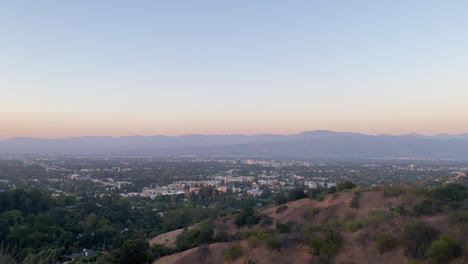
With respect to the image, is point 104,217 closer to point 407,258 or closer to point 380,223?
point 380,223

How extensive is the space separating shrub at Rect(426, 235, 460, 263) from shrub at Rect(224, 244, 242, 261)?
804 centimetres

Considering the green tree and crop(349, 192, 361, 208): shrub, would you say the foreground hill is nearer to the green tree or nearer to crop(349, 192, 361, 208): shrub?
crop(349, 192, 361, 208): shrub

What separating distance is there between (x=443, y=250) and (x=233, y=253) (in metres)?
8.72

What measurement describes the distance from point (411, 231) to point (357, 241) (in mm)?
2427

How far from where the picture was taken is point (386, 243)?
1393cm

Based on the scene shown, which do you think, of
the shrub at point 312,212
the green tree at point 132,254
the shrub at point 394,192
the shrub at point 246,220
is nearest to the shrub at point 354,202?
the shrub at point 394,192

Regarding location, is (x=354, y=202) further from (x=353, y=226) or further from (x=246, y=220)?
(x=246, y=220)

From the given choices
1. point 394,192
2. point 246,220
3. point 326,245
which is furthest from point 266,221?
point 326,245

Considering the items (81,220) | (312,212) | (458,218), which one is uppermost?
(458,218)

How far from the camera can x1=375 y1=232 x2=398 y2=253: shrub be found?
13.9 m

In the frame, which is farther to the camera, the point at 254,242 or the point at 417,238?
the point at 254,242

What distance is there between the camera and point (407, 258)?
1285 centimetres

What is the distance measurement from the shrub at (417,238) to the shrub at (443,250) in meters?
0.59

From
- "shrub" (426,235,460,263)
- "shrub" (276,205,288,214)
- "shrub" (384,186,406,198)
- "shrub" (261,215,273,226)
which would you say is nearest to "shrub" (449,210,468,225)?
"shrub" (426,235,460,263)
